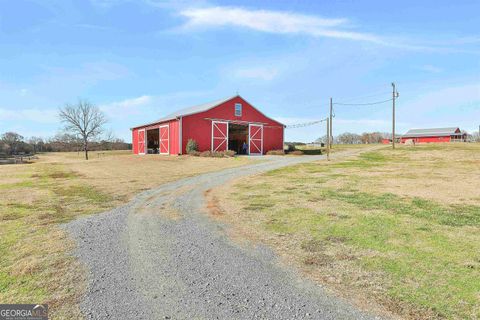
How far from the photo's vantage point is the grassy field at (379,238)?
143 inches

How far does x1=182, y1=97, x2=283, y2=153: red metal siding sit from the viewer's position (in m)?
30.5

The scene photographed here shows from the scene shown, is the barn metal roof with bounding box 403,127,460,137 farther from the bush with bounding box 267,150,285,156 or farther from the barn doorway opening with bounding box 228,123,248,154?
the bush with bounding box 267,150,285,156

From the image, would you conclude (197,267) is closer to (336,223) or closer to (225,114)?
(336,223)

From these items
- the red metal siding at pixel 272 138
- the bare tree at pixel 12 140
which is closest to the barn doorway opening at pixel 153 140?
the red metal siding at pixel 272 138

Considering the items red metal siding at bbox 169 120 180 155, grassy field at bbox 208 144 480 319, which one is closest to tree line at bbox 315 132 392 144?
red metal siding at bbox 169 120 180 155

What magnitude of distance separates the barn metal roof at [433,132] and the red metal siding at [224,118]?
48.4 m

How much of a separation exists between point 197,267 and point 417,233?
14.8 feet

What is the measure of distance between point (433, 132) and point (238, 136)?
5265 centimetres

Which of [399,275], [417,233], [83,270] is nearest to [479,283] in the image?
[399,275]

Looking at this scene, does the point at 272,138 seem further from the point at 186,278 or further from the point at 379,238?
the point at 186,278

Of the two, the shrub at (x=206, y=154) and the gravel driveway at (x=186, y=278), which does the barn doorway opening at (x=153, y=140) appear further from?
the gravel driveway at (x=186, y=278)

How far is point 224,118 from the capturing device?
1282 inches

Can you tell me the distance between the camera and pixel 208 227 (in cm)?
677

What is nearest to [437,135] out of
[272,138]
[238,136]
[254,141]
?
[272,138]
